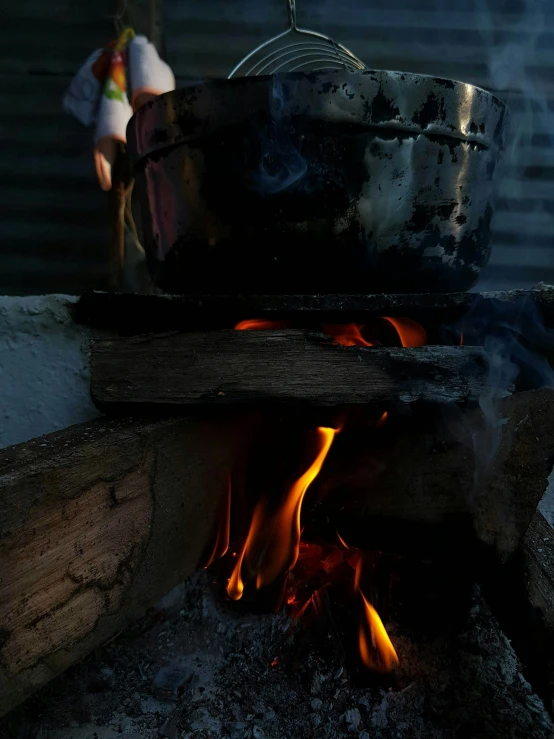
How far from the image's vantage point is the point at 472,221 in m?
1.26

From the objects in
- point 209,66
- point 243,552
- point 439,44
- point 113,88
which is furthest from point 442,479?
point 439,44

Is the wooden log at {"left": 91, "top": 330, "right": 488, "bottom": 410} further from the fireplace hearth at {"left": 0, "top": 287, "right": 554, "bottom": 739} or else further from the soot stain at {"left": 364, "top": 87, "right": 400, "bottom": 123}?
the soot stain at {"left": 364, "top": 87, "right": 400, "bottom": 123}

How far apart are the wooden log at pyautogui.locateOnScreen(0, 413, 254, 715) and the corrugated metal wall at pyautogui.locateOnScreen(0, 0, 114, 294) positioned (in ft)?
8.76

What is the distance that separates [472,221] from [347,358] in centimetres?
48

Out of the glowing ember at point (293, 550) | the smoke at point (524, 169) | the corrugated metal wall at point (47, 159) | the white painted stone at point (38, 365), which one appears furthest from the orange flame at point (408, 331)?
the corrugated metal wall at point (47, 159)

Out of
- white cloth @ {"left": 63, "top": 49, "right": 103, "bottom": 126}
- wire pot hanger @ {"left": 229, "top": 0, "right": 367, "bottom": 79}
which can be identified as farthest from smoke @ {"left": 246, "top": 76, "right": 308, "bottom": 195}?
white cloth @ {"left": 63, "top": 49, "right": 103, "bottom": 126}

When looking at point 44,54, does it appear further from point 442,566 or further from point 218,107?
point 442,566

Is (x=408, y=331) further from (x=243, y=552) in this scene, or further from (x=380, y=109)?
(x=243, y=552)

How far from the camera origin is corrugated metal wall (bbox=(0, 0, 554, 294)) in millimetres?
3371

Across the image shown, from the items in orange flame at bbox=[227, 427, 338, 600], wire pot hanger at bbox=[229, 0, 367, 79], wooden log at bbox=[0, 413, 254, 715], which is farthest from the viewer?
wire pot hanger at bbox=[229, 0, 367, 79]

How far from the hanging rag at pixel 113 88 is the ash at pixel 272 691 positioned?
2.32m

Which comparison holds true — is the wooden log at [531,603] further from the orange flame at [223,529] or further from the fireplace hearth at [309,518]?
the orange flame at [223,529]

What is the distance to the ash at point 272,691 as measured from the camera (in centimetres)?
98

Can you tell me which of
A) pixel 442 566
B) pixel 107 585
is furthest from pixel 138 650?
pixel 442 566
